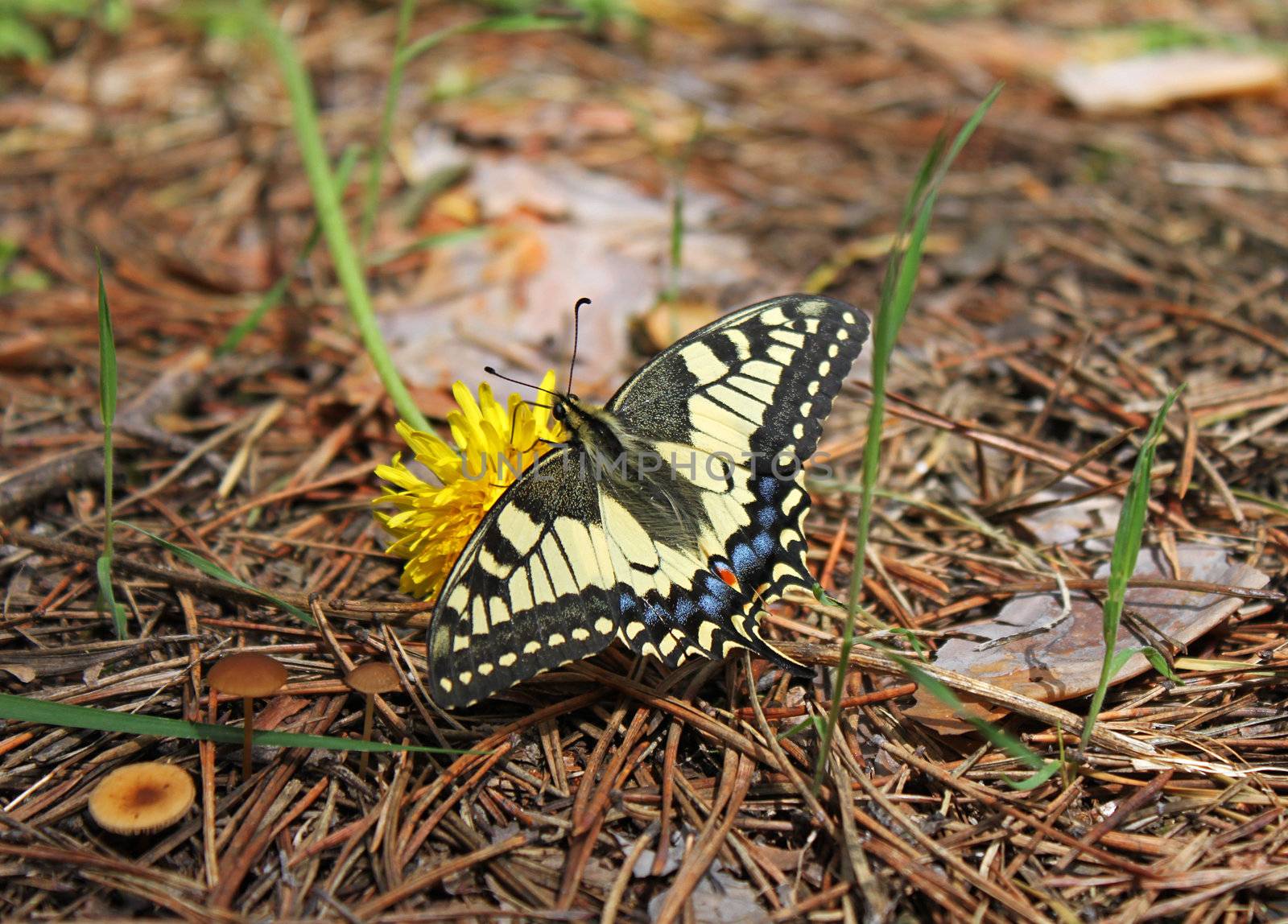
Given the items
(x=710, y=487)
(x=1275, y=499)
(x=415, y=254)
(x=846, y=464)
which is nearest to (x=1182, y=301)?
(x=1275, y=499)

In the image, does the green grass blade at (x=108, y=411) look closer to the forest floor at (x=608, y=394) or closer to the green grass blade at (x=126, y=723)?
the forest floor at (x=608, y=394)

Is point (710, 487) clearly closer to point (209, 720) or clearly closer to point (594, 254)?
point (209, 720)

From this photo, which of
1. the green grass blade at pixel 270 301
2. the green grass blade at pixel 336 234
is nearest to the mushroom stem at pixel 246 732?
the green grass blade at pixel 336 234

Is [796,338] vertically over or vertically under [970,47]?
under

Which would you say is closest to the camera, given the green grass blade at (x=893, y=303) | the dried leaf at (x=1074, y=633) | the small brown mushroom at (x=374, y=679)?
the green grass blade at (x=893, y=303)

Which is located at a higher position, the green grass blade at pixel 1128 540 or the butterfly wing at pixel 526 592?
the green grass blade at pixel 1128 540

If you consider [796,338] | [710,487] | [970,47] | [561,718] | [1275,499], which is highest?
[970,47]

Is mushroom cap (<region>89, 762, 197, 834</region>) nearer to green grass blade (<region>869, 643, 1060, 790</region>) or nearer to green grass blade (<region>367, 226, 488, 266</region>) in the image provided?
green grass blade (<region>869, 643, 1060, 790</region>)
